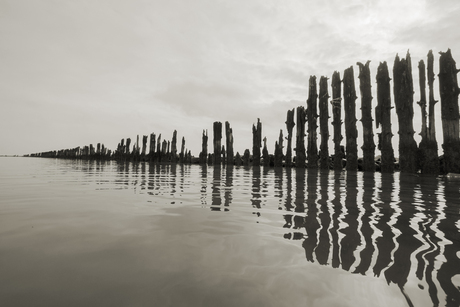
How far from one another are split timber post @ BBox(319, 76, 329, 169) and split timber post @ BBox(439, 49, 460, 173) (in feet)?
14.5

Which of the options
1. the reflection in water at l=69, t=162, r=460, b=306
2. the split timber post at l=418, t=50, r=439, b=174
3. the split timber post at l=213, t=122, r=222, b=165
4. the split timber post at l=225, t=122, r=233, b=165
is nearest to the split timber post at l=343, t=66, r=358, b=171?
the split timber post at l=418, t=50, r=439, b=174

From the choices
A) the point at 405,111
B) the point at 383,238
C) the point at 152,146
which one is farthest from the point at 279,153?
the point at 152,146

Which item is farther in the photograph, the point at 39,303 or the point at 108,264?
the point at 108,264

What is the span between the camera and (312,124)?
1280cm

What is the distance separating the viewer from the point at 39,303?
2.60ft

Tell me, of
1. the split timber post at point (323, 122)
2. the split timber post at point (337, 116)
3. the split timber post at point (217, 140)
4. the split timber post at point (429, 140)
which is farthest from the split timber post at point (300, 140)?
the split timber post at point (217, 140)

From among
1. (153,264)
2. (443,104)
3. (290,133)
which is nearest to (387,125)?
(443,104)

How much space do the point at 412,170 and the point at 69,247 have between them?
1107 cm

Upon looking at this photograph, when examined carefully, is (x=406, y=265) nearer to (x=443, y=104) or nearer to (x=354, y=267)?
(x=354, y=267)

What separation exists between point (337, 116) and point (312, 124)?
4.50ft

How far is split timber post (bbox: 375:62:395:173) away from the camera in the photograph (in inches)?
384

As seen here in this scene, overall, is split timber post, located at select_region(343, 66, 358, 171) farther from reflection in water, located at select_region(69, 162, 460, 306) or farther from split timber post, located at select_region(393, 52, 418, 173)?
reflection in water, located at select_region(69, 162, 460, 306)

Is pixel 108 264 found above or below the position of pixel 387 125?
below

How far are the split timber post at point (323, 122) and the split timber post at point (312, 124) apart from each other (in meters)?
0.36
